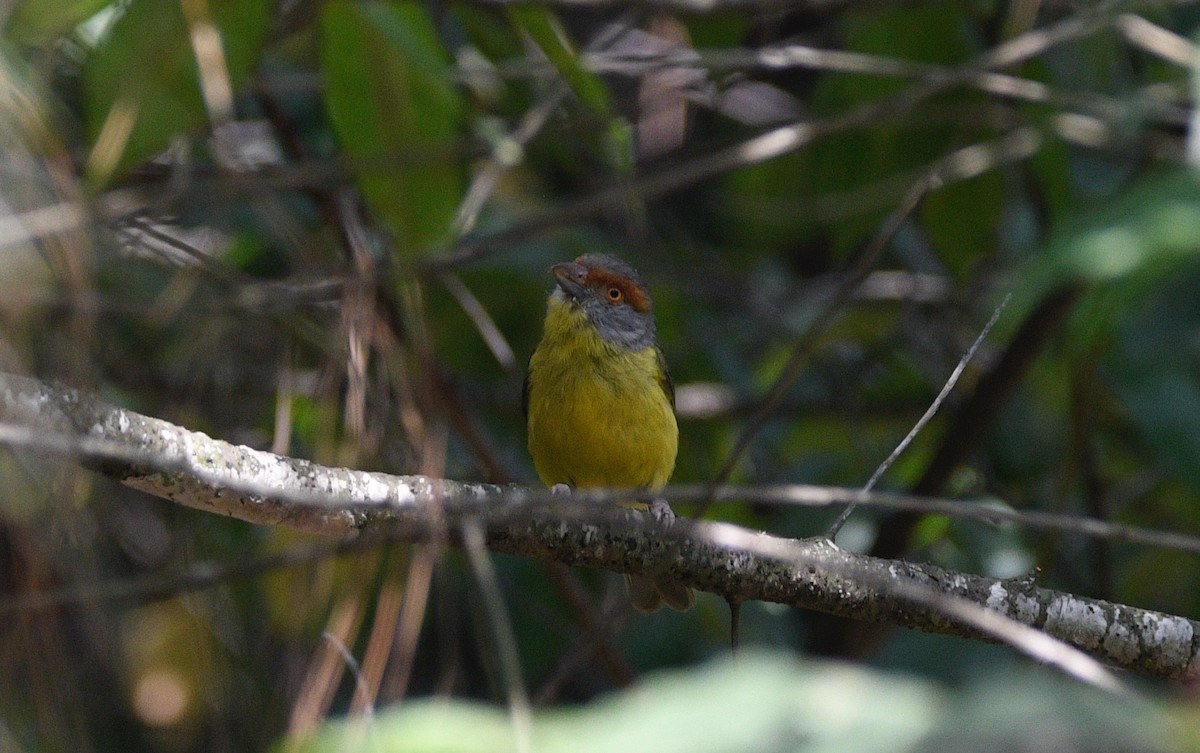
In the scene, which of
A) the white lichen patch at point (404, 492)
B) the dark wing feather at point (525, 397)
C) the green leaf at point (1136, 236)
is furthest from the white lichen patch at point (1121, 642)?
the dark wing feather at point (525, 397)

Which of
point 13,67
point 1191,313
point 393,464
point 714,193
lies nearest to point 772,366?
point 714,193

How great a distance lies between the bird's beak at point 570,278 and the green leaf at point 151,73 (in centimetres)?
204

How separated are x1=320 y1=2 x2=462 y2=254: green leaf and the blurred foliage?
0.04 ft

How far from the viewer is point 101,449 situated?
1993 mm

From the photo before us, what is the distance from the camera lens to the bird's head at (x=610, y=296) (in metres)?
5.43

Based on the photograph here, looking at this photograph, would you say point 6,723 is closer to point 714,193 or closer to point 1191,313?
point 1191,313

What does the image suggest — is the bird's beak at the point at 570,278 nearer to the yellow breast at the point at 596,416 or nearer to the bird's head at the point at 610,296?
the bird's head at the point at 610,296

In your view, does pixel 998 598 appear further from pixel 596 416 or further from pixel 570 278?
pixel 570 278

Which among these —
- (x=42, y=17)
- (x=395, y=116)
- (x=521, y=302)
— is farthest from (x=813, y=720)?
(x=521, y=302)

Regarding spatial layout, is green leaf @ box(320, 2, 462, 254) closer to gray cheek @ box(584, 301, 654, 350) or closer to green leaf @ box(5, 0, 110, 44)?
green leaf @ box(5, 0, 110, 44)

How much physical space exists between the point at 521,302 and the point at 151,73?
9.89 ft

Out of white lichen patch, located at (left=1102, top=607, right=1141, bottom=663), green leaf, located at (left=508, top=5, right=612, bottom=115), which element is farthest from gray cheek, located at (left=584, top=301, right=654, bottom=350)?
white lichen patch, located at (left=1102, top=607, right=1141, bottom=663)

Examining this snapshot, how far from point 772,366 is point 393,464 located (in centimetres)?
324

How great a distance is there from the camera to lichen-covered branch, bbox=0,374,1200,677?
2666mm
